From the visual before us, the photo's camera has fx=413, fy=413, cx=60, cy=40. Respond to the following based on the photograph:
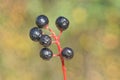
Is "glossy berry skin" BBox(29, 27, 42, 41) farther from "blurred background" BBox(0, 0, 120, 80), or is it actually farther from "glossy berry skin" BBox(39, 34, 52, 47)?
"blurred background" BBox(0, 0, 120, 80)

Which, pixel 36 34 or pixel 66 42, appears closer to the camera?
pixel 36 34

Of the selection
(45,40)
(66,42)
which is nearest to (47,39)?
(45,40)

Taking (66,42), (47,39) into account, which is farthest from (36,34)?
(66,42)

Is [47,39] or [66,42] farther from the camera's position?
[66,42]

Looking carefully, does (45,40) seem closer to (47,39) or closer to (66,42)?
(47,39)

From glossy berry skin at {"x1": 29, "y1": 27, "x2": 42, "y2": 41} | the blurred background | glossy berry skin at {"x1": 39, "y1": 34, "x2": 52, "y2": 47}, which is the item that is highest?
glossy berry skin at {"x1": 29, "y1": 27, "x2": 42, "y2": 41}

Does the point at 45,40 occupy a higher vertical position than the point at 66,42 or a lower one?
higher

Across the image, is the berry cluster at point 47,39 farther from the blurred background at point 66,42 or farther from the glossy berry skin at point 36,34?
the blurred background at point 66,42

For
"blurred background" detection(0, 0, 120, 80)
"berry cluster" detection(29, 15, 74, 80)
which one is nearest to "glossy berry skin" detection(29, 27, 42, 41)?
"berry cluster" detection(29, 15, 74, 80)

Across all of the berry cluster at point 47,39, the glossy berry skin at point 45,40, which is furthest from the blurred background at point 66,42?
the glossy berry skin at point 45,40
